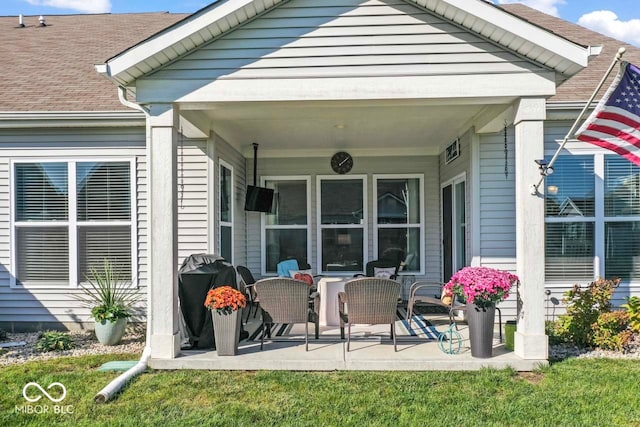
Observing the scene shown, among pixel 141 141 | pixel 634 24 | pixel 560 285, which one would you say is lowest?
pixel 560 285

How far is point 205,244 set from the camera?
6.46 meters

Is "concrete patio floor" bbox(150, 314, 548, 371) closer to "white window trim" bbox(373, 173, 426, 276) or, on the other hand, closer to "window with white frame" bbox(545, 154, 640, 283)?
"window with white frame" bbox(545, 154, 640, 283)

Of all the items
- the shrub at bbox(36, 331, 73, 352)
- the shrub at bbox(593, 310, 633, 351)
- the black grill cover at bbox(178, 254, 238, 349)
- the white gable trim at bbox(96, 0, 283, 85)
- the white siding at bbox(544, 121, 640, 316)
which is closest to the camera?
the white gable trim at bbox(96, 0, 283, 85)

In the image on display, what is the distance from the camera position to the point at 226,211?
7129 mm

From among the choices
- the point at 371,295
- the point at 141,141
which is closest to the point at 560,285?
the point at 371,295

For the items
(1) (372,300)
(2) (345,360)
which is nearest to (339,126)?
(1) (372,300)

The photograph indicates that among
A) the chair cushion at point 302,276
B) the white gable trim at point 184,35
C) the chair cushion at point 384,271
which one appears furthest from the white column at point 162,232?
the chair cushion at point 384,271

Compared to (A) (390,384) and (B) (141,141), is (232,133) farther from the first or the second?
(A) (390,384)

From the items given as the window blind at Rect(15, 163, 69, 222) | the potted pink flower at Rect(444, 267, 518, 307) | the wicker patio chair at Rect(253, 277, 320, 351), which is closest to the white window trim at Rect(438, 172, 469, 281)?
the potted pink flower at Rect(444, 267, 518, 307)

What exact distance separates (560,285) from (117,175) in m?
6.38

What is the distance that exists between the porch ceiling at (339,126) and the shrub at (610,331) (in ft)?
9.11

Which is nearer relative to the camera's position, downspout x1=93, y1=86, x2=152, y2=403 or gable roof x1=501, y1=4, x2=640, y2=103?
downspout x1=93, y1=86, x2=152, y2=403

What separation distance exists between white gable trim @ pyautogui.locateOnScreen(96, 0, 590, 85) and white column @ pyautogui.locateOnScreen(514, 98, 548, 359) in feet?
1.53

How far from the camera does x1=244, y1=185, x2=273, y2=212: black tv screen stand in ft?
26.1
